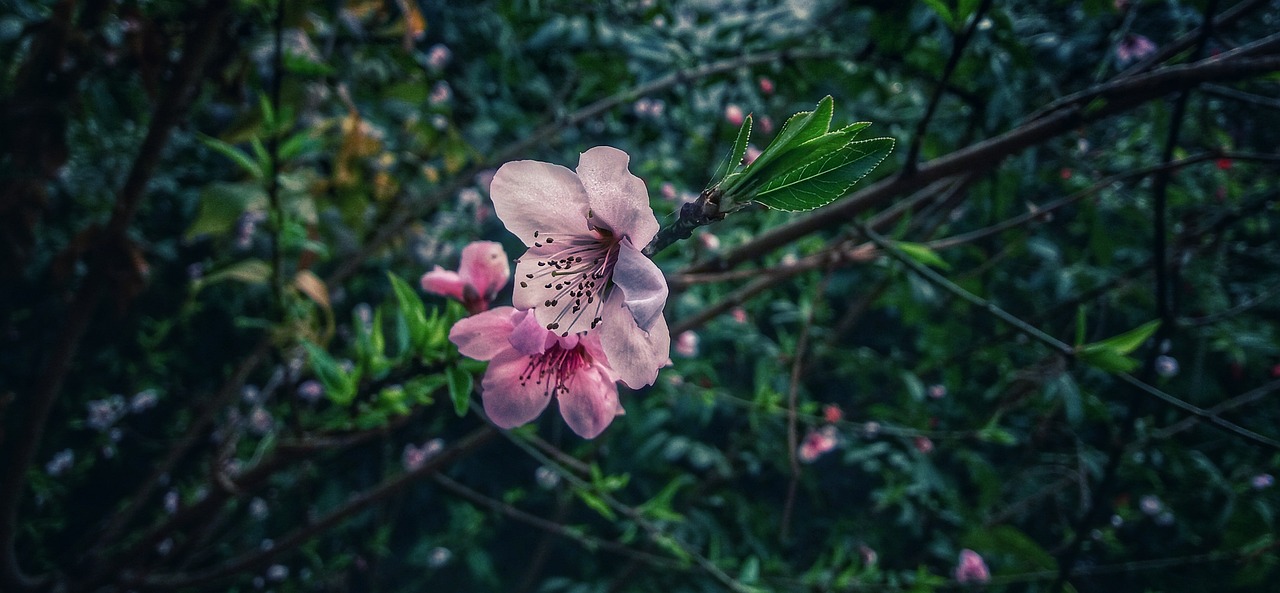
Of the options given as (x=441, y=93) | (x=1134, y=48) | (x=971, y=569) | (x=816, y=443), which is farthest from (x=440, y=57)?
(x=971, y=569)

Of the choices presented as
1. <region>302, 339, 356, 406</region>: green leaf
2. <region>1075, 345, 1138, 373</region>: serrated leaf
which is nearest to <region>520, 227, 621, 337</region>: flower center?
<region>302, 339, 356, 406</region>: green leaf

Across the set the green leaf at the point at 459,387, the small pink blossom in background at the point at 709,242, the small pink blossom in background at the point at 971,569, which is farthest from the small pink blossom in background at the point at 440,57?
the small pink blossom in background at the point at 971,569

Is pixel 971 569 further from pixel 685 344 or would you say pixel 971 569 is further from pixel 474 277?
pixel 474 277

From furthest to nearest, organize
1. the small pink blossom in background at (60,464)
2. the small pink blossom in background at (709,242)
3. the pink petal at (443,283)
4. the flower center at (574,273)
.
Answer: the small pink blossom in background at (60,464), the small pink blossom in background at (709,242), the pink petal at (443,283), the flower center at (574,273)

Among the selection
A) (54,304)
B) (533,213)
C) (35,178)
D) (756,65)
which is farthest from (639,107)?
(54,304)

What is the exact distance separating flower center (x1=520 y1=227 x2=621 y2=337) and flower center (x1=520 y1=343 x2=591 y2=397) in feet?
0.19

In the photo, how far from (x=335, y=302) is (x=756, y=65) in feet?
4.88

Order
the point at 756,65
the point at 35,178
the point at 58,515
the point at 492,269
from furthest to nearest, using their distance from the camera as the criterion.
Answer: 1. the point at 58,515
2. the point at 756,65
3. the point at 35,178
4. the point at 492,269

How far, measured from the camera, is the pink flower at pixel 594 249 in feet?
1.28

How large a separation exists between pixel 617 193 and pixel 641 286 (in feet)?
0.28

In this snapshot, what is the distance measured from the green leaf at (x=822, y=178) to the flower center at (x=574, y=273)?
0.47ft

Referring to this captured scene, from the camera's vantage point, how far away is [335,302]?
6.45ft

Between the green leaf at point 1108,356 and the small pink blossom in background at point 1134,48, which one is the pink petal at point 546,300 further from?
the small pink blossom in background at point 1134,48

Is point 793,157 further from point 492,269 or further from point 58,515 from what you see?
point 58,515
